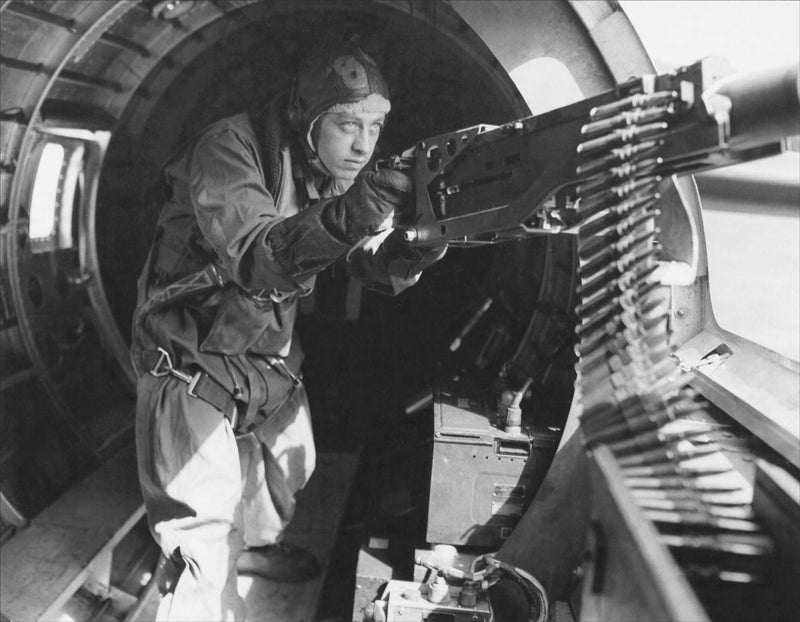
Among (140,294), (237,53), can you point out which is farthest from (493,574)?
(237,53)

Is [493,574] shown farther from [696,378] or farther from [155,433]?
[155,433]

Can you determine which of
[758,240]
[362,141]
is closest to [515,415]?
[758,240]

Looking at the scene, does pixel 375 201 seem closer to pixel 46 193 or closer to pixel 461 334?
pixel 461 334

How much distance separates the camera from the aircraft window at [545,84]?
2.28 m

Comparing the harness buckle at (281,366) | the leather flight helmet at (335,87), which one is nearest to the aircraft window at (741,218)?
the leather flight helmet at (335,87)

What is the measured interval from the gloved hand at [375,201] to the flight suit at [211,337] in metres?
0.25

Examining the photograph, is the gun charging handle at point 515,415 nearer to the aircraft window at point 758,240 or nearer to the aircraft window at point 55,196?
the aircraft window at point 758,240

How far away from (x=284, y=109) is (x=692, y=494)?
1.86 metres

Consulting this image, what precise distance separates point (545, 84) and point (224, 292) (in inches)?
50.5

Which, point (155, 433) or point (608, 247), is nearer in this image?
point (608, 247)

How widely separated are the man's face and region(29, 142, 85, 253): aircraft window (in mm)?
1566

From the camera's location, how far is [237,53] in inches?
144

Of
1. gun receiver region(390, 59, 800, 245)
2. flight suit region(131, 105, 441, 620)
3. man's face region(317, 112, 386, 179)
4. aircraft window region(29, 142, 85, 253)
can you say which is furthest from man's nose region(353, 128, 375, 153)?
aircraft window region(29, 142, 85, 253)

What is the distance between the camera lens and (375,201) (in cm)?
202
